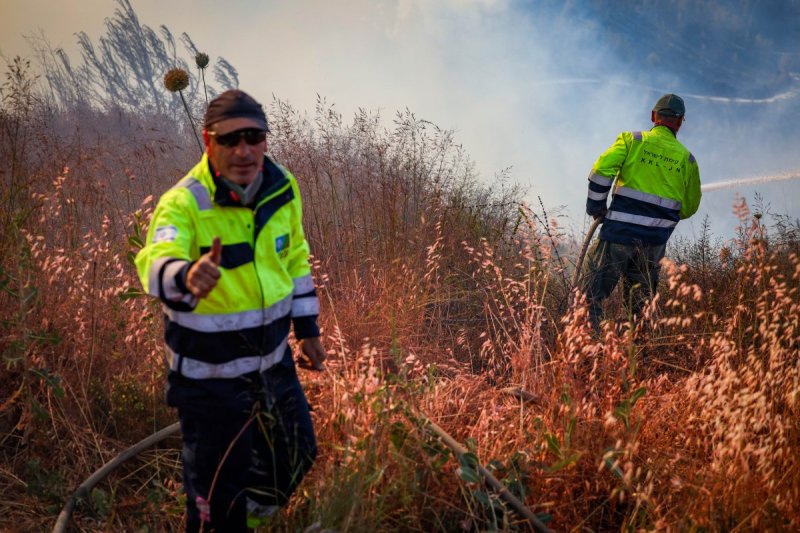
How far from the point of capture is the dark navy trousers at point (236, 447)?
2.09m

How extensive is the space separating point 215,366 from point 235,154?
Result: 70 cm

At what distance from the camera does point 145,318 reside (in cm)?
341

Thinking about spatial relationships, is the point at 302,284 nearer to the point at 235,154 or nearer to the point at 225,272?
the point at 225,272

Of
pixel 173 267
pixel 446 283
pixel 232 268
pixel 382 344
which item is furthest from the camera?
pixel 446 283

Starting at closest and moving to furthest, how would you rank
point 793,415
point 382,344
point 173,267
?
1. point 173,267
2. point 793,415
3. point 382,344

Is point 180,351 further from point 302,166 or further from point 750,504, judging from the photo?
point 302,166

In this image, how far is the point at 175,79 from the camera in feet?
14.0

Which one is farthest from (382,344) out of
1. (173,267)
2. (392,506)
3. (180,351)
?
(173,267)

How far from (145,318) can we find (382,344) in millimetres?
1567

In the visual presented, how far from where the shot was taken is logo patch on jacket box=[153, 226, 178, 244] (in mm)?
1893

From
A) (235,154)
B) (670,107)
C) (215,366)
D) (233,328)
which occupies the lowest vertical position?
(215,366)

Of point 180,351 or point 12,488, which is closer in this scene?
point 180,351

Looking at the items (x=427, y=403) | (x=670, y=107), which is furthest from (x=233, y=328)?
(x=670, y=107)

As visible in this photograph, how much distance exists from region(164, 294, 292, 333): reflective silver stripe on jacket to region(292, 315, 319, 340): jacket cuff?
0.25 meters
